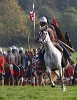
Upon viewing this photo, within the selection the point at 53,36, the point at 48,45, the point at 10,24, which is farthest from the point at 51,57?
the point at 10,24

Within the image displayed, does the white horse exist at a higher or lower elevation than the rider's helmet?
lower

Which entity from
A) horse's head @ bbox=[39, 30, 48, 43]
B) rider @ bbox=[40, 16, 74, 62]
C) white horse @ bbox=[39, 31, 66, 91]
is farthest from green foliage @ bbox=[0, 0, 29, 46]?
horse's head @ bbox=[39, 30, 48, 43]

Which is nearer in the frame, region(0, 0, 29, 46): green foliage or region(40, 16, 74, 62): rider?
region(40, 16, 74, 62): rider

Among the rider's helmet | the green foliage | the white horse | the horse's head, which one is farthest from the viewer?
the green foliage

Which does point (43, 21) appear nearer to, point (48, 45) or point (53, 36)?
point (48, 45)

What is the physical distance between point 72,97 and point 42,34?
79.8 inches

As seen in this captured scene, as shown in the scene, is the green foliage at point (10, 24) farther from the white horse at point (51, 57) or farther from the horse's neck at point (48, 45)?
the horse's neck at point (48, 45)

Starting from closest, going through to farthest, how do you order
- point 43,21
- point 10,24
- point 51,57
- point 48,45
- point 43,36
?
point 43,36 < point 43,21 < point 48,45 < point 51,57 < point 10,24

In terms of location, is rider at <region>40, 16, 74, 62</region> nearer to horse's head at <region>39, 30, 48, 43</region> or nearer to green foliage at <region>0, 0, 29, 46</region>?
horse's head at <region>39, 30, 48, 43</region>

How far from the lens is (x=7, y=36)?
60125 millimetres

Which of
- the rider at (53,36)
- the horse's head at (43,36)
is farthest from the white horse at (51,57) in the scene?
the horse's head at (43,36)

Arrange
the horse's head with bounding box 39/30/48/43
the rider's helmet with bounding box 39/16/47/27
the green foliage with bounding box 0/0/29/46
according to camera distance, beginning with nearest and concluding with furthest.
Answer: the horse's head with bounding box 39/30/48/43 → the rider's helmet with bounding box 39/16/47/27 → the green foliage with bounding box 0/0/29/46

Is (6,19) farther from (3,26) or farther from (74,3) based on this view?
(74,3)

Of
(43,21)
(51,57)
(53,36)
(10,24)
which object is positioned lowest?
(51,57)
